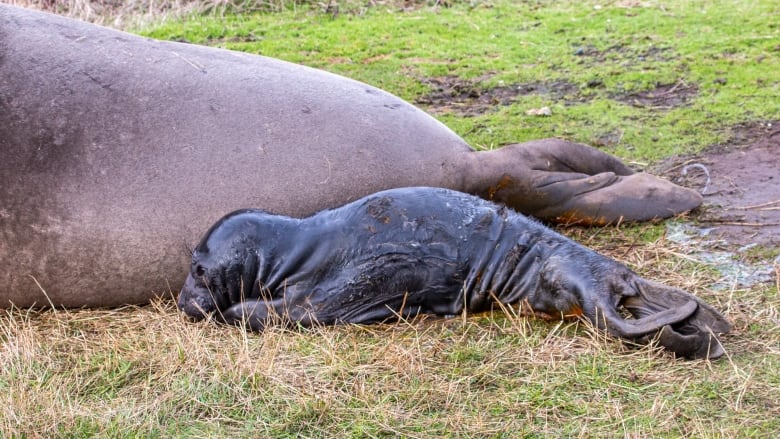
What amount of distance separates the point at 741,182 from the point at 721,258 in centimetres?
98

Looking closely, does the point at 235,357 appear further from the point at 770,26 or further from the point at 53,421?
the point at 770,26

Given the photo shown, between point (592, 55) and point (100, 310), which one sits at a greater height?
point (592, 55)

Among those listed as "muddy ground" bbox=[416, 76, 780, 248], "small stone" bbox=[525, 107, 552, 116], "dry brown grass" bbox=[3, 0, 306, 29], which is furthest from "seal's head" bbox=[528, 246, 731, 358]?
"dry brown grass" bbox=[3, 0, 306, 29]

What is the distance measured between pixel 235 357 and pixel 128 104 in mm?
1466

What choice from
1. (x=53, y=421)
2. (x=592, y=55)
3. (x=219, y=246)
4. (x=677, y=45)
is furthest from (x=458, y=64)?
(x=53, y=421)

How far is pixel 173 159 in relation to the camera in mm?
4367

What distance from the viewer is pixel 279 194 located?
4.44 m

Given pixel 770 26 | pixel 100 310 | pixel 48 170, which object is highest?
pixel 770 26

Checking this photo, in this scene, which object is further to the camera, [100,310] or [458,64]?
[458,64]

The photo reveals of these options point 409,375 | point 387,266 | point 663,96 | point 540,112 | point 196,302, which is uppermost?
point 663,96

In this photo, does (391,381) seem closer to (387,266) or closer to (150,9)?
(387,266)

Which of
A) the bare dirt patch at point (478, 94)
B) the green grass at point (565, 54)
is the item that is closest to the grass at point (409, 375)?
the green grass at point (565, 54)

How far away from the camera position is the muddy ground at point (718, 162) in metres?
4.79

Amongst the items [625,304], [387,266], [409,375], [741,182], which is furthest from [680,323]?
[741,182]
